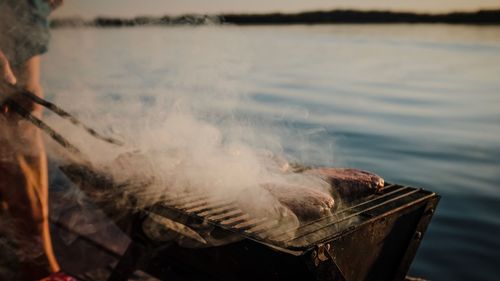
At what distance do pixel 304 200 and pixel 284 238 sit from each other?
45cm

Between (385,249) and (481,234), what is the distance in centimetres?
444

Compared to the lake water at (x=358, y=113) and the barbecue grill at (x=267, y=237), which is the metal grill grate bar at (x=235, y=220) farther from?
the lake water at (x=358, y=113)

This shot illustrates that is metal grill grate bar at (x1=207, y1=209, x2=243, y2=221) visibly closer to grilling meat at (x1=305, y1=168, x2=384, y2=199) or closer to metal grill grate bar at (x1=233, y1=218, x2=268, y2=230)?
metal grill grate bar at (x1=233, y1=218, x2=268, y2=230)

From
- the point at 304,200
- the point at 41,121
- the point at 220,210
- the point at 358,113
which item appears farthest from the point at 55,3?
the point at 358,113

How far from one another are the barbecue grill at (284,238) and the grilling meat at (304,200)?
73 millimetres

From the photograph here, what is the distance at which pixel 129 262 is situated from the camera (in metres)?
3.48

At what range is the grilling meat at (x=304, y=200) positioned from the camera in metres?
2.62

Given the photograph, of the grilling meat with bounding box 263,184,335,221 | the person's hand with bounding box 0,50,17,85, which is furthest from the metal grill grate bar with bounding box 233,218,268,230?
the person's hand with bounding box 0,50,17,85

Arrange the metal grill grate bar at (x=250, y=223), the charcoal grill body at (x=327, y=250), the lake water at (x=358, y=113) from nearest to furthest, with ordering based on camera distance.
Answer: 1. the charcoal grill body at (x=327, y=250)
2. the metal grill grate bar at (x=250, y=223)
3. the lake water at (x=358, y=113)

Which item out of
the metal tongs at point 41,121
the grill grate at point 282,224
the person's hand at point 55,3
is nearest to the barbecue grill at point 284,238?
the grill grate at point 282,224

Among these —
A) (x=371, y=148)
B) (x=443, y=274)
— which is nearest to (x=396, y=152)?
(x=371, y=148)

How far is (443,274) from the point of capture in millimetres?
5332

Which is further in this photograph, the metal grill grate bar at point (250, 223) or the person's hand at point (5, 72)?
the person's hand at point (5, 72)

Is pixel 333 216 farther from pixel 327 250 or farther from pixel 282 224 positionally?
pixel 327 250
